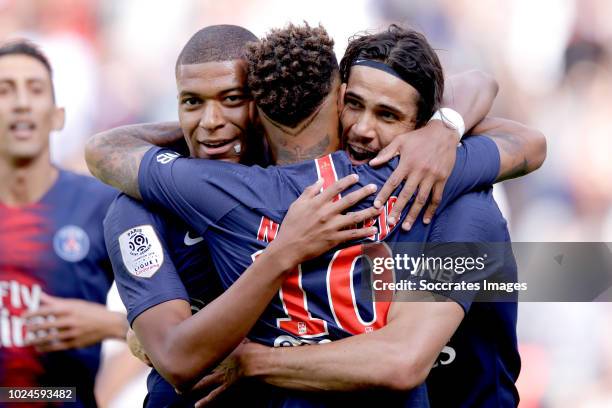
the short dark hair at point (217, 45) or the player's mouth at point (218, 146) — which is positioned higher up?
the short dark hair at point (217, 45)

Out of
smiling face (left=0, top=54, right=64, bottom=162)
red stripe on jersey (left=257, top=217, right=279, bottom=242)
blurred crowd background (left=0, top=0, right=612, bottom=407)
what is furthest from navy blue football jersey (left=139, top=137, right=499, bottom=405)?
blurred crowd background (left=0, top=0, right=612, bottom=407)

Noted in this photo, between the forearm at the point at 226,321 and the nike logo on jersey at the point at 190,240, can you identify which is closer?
the forearm at the point at 226,321

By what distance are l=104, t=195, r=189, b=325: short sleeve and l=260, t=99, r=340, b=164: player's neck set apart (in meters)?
0.45

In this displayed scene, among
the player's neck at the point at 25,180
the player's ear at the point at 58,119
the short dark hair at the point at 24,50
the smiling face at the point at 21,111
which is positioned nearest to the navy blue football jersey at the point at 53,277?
the player's neck at the point at 25,180

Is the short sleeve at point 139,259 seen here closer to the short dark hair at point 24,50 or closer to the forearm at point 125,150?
the forearm at point 125,150

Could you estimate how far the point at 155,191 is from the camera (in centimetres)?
266

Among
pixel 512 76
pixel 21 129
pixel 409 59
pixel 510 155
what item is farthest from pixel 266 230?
pixel 512 76

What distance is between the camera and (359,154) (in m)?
2.74

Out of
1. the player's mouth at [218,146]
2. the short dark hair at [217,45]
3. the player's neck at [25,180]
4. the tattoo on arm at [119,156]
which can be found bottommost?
the player's neck at [25,180]

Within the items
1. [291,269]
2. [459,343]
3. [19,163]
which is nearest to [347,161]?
[291,269]

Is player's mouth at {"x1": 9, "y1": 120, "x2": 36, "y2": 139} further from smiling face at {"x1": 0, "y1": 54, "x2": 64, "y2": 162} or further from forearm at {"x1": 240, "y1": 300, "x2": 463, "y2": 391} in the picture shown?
forearm at {"x1": 240, "y1": 300, "x2": 463, "y2": 391}

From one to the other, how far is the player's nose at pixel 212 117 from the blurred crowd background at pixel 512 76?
2.23 metres

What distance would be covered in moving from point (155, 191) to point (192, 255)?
0.26 meters

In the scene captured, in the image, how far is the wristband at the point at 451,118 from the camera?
2.83m
